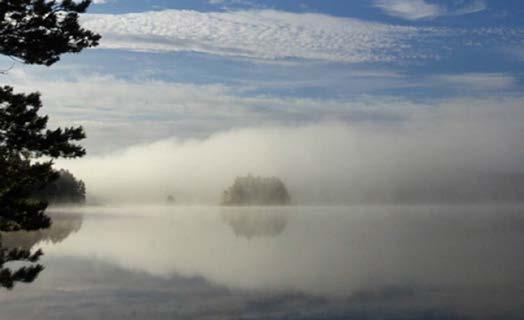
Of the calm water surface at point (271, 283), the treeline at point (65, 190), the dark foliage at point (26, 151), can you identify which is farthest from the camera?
the treeline at point (65, 190)

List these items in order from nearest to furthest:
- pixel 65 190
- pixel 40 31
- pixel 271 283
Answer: pixel 40 31 → pixel 271 283 → pixel 65 190

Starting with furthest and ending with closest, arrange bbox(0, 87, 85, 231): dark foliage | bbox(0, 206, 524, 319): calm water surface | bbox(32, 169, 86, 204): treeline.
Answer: bbox(32, 169, 86, 204): treeline → bbox(0, 206, 524, 319): calm water surface → bbox(0, 87, 85, 231): dark foliage

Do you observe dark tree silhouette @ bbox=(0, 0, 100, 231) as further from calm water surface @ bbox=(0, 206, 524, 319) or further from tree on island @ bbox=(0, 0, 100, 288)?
calm water surface @ bbox=(0, 206, 524, 319)

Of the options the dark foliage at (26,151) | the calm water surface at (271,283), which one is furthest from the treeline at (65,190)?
the dark foliage at (26,151)

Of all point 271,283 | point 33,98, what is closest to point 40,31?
point 33,98

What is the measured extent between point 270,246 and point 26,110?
50474mm

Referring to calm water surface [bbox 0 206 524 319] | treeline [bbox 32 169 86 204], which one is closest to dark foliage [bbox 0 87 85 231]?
calm water surface [bbox 0 206 524 319]

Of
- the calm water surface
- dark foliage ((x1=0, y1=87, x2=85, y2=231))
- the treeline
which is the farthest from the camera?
the treeline

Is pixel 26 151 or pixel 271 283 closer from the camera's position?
pixel 26 151

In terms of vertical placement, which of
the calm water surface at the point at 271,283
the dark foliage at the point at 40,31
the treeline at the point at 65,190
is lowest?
the calm water surface at the point at 271,283

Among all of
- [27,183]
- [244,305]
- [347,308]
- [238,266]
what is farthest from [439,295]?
[27,183]

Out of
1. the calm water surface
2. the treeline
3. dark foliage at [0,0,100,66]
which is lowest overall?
the calm water surface

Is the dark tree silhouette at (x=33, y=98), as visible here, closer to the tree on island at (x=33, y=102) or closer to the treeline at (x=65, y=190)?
the tree on island at (x=33, y=102)

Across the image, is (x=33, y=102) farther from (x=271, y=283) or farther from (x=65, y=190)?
(x=65, y=190)
